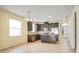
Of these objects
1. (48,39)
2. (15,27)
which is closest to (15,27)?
(15,27)

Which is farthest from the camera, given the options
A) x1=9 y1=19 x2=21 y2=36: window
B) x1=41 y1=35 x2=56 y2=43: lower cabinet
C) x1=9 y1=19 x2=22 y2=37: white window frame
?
x1=41 y1=35 x2=56 y2=43: lower cabinet

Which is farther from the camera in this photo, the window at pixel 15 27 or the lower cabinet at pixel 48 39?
the lower cabinet at pixel 48 39

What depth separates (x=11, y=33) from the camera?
8.27 m

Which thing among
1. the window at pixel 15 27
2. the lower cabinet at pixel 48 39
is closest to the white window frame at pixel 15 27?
the window at pixel 15 27

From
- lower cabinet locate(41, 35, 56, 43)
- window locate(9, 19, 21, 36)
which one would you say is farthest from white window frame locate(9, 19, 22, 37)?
lower cabinet locate(41, 35, 56, 43)

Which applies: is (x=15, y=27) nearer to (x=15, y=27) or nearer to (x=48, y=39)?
(x=15, y=27)

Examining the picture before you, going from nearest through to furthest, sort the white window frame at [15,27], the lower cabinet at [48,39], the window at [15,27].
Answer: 1. the window at [15,27]
2. the white window frame at [15,27]
3. the lower cabinet at [48,39]

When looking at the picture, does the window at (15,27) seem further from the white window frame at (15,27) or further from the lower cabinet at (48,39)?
the lower cabinet at (48,39)

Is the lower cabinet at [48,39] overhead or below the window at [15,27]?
below

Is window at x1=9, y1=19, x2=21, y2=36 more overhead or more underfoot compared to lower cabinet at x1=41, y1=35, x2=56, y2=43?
more overhead

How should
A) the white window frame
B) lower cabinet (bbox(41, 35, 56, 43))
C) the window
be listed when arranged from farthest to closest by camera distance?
lower cabinet (bbox(41, 35, 56, 43)) → the white window frame → the window

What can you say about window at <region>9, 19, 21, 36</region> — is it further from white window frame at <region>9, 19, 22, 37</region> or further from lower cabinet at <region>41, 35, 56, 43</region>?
lower cabinet at <region>41, 35, 56, 43</region>
